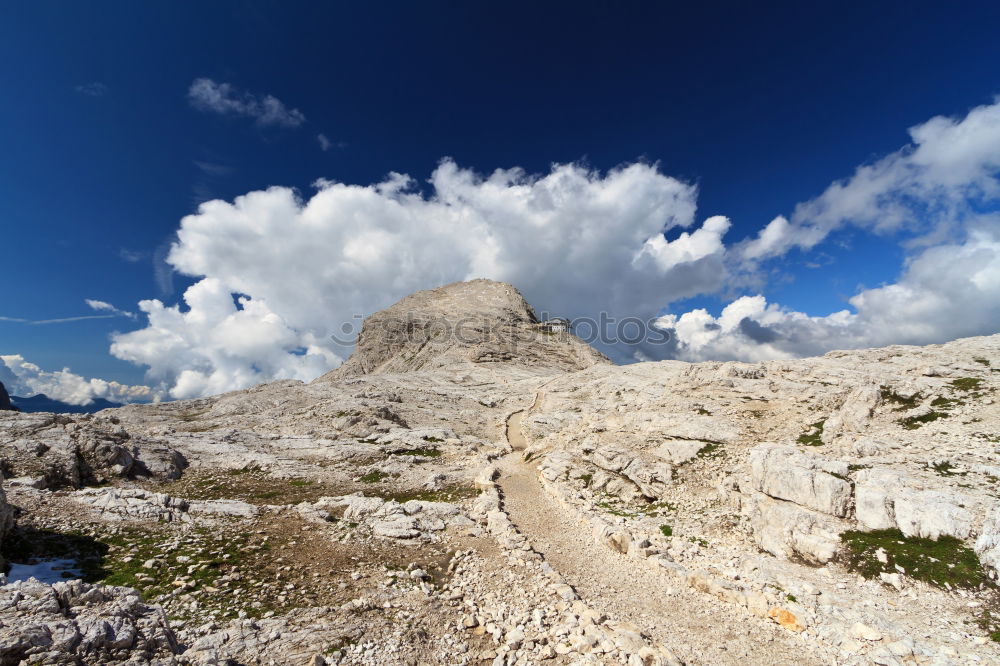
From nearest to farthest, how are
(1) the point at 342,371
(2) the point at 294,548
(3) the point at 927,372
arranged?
1. (2) the point at 294,548
2. (3) the point at 927,372
3. (1) the point at 342,371

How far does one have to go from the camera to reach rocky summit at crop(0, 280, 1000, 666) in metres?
15.4

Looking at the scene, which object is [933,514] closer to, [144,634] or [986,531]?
[986,531]

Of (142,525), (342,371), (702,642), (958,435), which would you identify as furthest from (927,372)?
(342,371)

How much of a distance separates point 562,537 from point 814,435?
22.7 meters

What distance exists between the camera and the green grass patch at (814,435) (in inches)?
1280

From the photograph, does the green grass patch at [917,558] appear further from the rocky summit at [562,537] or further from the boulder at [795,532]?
the boulder at [795,532]

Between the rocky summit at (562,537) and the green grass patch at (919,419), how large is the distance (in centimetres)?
17

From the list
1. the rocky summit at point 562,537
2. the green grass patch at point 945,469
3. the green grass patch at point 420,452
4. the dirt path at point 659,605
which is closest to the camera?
the rocky summit at point 562,537

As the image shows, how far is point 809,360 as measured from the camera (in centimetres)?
5512

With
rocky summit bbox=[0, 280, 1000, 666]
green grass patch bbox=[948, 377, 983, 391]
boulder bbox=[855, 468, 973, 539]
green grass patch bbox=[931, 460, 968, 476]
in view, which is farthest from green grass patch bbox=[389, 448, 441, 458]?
green grass patch bbox=[948, 377, 983, 391]

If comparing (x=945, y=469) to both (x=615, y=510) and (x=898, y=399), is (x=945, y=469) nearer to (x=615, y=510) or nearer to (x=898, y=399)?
(x=898, y=399)

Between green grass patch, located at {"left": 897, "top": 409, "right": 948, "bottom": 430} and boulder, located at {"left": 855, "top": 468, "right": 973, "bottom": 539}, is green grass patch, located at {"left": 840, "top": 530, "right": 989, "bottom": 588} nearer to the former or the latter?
boulder, located at {"left": 855, "top": 468, "right": 973, "bottom": 539}

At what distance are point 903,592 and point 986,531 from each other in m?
4.49

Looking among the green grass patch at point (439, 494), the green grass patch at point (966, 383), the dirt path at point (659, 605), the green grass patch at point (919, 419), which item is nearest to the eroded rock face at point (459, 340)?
the green grass patch at point (439, 494)
